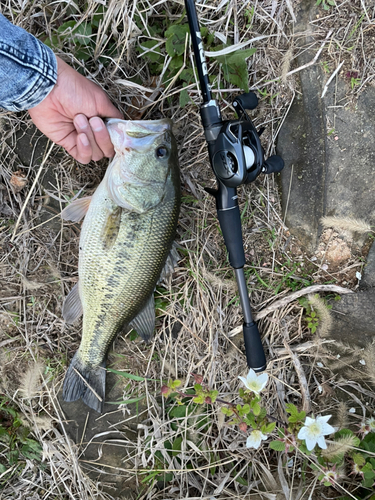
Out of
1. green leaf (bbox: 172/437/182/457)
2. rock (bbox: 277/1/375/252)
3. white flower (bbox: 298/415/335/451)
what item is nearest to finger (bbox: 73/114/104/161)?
rock (bbox: 277/1/375/252)

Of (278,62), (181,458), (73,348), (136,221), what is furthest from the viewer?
(73,348)

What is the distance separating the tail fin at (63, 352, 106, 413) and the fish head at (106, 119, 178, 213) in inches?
51.2

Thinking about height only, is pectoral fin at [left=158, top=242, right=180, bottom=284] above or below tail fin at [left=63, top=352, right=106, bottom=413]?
above

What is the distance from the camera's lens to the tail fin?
2589 millimetres

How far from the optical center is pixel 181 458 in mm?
2535

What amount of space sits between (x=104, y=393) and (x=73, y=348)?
441mm

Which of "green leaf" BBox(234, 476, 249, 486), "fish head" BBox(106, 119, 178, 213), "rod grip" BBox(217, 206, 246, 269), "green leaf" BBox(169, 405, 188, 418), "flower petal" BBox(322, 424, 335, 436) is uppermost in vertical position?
"fish head" BBox(106, 119, 178, 213)

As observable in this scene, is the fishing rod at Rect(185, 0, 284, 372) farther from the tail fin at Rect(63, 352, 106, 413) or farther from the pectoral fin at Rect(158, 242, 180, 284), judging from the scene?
the tail fin at Rect(63, 352, 106, 413)

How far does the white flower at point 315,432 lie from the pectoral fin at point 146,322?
1.22 meters

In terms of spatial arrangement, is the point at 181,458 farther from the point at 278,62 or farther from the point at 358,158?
the point at 278,62

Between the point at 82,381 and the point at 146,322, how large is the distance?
0.69m

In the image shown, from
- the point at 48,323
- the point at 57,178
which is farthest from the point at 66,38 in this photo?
the point at 48,323

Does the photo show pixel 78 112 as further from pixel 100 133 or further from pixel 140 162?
pixel 140 162

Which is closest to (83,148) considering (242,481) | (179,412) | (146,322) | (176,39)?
(176,39)
